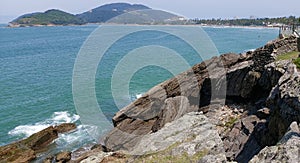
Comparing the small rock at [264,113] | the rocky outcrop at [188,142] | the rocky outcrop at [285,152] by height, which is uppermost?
the rocky outcrop at [285,152]

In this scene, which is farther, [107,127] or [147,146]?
[107,127]

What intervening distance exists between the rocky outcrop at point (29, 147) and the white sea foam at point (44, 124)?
3.00 meters

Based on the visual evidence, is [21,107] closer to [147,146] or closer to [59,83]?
[59,83]

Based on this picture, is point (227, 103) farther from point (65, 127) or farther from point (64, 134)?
point (65, 127)

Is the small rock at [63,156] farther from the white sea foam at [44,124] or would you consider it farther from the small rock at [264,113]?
the small rock at [264,113]

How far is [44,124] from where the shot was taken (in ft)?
138

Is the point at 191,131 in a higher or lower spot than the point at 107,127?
higher

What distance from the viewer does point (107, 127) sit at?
39.8 metres

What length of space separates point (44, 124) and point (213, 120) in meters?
24.3

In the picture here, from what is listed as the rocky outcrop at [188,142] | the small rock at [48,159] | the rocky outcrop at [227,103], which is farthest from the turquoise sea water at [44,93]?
the rocky outcrop at [188,142]

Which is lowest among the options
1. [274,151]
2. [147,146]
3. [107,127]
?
[107,127]

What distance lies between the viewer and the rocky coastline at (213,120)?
1800 cm

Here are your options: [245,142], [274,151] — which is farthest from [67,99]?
[274,151]

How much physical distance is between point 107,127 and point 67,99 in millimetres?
16386
